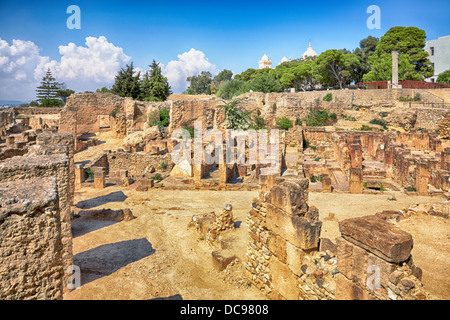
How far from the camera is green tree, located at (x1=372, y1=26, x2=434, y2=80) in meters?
39.9

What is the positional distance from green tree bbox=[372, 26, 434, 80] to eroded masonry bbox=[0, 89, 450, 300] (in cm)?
1184

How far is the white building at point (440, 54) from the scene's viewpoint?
146 ft

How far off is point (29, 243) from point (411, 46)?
4967 centimetres

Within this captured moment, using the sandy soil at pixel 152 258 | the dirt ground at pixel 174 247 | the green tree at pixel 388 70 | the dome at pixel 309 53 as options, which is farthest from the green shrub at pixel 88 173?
the dome at pixel 309 53

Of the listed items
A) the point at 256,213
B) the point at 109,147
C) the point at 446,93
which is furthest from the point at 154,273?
the point at 446,93

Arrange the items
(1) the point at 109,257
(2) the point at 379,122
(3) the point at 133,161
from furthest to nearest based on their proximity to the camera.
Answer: (2) the point at 379,122 → (3) the point at 133,161 → (1) the point at 109,257

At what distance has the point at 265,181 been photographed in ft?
39.7

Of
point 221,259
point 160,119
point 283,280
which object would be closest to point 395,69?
Answer: point 160,119

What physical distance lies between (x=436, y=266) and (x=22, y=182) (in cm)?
724

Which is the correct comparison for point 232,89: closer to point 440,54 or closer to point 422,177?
point 422,177

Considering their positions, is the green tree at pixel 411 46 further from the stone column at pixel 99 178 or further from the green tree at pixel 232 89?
the stone column at pixel 99 178

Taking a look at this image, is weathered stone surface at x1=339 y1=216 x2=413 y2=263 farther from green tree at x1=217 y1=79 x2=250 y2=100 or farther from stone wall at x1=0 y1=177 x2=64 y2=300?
green tree at x1=217 y1=79 x2=250 y2=100

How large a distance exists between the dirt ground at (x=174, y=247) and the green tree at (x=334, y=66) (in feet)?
111
